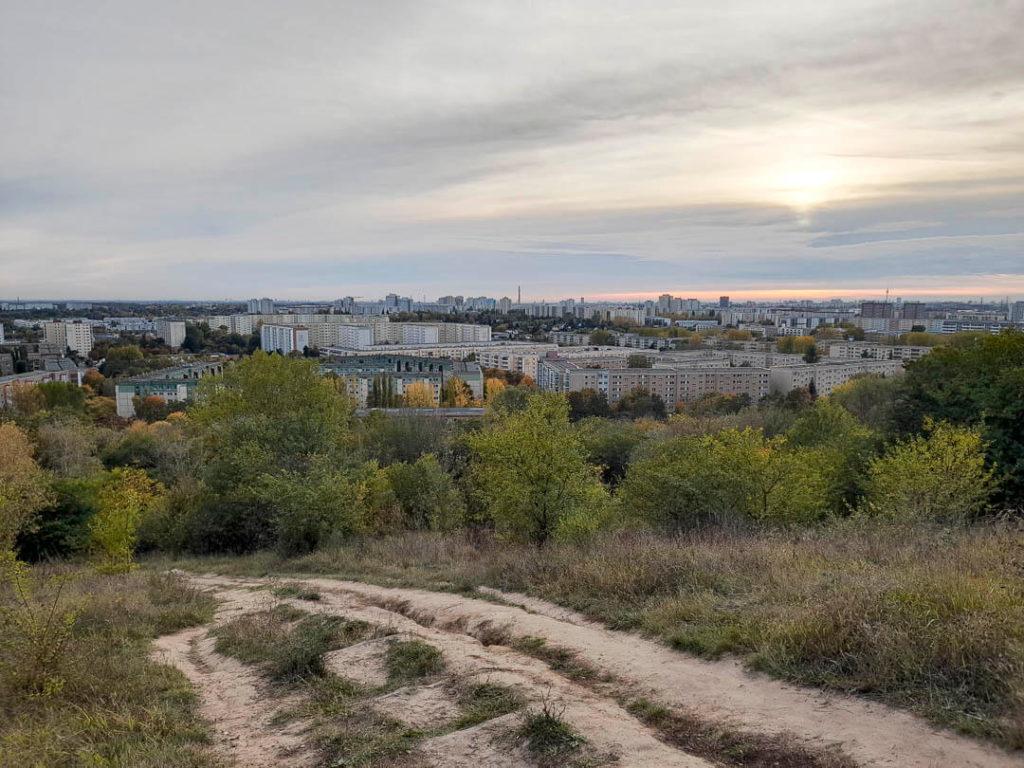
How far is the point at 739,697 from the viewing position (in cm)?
537

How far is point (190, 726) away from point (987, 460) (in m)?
20.0

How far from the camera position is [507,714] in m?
5.34

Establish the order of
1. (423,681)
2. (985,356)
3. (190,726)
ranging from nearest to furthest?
(190,726) < (423,681) < (985,356)

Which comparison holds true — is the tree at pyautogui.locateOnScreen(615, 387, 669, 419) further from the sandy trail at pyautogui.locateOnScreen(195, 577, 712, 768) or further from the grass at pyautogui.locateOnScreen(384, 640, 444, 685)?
the grass at pyautogui.locateOnScreen(384, 640, 444, 685)

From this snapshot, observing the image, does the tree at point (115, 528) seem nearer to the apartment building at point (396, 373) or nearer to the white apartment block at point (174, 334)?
the apartment building at point (396, 373)

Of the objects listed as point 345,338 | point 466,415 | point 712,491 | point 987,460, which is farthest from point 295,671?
point 345,338

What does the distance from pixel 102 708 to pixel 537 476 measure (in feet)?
30.3

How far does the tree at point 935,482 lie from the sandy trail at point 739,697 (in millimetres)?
7979

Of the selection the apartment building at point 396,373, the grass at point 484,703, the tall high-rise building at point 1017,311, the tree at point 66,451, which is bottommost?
the tree at point 66,451

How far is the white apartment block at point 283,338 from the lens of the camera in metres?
131

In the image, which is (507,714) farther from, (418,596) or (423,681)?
(418,596)

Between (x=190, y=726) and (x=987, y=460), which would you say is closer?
(x=190, y=726)

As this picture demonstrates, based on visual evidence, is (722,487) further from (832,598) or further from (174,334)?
(174,334)

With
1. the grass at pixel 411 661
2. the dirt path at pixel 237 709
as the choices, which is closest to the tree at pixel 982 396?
the grass at pixel 411 661
